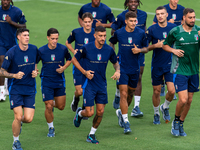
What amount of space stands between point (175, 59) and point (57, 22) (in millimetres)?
13385

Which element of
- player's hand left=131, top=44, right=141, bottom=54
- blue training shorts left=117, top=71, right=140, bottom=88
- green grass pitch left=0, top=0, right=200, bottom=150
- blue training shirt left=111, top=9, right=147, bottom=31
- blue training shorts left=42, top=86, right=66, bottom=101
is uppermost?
blue training shirt left=111, top=9, right=147, bottom=31

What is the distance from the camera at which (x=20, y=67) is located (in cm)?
896

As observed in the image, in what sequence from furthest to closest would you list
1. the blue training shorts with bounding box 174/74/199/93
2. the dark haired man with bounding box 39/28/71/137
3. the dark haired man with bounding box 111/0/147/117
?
1. the dark haired man with bounding box 111/0/147/117
2. the dark haired man with bounding box 39/28/71/137
3. the blue training shorts with bounding box 174/74/199/93

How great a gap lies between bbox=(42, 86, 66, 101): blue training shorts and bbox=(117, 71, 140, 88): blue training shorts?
54.1 inches

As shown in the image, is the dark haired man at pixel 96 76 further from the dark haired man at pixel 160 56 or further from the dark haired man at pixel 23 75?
the dark haired man at pixel 160 56

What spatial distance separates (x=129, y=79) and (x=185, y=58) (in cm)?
172

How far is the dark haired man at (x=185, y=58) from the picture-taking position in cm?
912

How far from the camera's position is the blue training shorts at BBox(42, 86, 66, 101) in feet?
32.0

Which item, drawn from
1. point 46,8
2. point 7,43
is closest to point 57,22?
point 46,8

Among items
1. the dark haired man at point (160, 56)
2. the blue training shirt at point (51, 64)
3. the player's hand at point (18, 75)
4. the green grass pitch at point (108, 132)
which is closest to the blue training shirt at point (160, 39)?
the dark haired man at point (160, 56)

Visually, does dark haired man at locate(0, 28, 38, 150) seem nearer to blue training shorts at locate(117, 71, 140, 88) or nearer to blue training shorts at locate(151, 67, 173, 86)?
blue training shorts at locate(117, 71, 140, 88)

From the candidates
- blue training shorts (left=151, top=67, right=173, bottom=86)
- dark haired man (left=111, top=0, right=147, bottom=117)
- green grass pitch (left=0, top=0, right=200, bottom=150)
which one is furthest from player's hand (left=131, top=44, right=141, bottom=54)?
green grass pitch (left=0, top=0, right=200, bottom=150)

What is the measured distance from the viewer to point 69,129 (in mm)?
10250

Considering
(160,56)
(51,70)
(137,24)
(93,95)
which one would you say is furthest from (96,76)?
(137,24)
